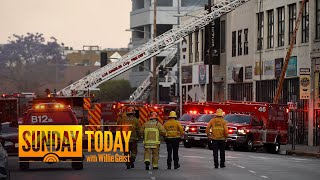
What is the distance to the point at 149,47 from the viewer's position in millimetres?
83625

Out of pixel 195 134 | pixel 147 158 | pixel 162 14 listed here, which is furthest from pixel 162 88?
pixel 147 158

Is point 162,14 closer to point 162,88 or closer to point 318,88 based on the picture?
point 162,88

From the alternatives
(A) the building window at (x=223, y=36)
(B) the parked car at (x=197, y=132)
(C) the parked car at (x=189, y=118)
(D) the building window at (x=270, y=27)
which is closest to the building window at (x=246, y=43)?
(D) the building window at (x=270, y=27)

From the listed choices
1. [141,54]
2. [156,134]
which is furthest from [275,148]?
[141,54]

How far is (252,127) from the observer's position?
173 feet

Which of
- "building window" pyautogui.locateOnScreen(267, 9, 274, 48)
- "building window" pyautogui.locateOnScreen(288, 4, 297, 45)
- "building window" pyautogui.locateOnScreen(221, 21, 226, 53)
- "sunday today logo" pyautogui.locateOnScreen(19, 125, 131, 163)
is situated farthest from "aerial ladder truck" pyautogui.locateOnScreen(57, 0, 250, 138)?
"sunday today logo" pyautogui.locateOnScreen(19, 125, 131, 163)

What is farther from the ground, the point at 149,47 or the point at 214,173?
the point at 149,47

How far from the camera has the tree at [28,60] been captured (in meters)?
121

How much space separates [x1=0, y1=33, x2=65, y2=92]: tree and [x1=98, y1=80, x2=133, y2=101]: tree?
624 centimetres

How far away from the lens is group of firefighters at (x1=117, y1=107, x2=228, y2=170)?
112 ft

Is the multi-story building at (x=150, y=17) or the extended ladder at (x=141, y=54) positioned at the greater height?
the multi-story building at (x=150, y=17)

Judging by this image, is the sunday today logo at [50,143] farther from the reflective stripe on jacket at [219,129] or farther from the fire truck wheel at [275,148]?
the fire truck wheel at [275,148]

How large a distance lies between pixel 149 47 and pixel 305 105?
2141cm

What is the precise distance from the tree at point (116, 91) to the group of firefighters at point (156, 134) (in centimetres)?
9915
